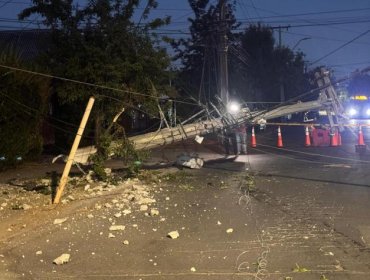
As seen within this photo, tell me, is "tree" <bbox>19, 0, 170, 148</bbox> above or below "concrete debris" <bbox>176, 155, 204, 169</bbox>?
above

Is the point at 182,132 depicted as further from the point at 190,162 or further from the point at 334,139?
the point at 334,139

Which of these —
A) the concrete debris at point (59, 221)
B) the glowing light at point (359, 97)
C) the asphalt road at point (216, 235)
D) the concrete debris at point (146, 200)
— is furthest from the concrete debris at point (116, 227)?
the glowing light at point (359, 97)

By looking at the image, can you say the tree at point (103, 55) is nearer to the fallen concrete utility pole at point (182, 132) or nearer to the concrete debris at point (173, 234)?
the fallen concrete utility pole at point (182, 132)

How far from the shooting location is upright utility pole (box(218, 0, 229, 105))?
779 inches

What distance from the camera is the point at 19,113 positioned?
14516 mm

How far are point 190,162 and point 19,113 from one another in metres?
5.27

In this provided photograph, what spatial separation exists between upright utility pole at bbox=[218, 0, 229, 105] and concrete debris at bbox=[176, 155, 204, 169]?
454cm

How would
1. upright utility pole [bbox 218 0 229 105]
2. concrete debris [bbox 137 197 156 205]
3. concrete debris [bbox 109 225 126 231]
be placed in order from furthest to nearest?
upright utility pole [bbox 218 0 229 105], concrete debris [bbox 137 197 156 205], concrete debris [bbox 109 225 126 231]

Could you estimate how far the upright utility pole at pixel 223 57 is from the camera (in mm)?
19781

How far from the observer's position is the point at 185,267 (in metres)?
6.21

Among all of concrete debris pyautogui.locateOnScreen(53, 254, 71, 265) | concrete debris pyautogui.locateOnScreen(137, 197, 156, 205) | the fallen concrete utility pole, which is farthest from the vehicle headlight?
concrete debris pyautogui.locateOnScreen(53, 254, 71, 265)

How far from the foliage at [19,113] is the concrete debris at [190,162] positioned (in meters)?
4.57

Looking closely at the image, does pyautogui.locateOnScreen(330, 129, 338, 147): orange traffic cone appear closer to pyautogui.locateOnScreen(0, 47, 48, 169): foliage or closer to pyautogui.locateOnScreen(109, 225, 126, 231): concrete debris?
pyautogui.locateOnScreen(0, 47, 48, 169): foliage

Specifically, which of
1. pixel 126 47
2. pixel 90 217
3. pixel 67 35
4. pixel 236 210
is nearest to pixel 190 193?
pixel 236 210
